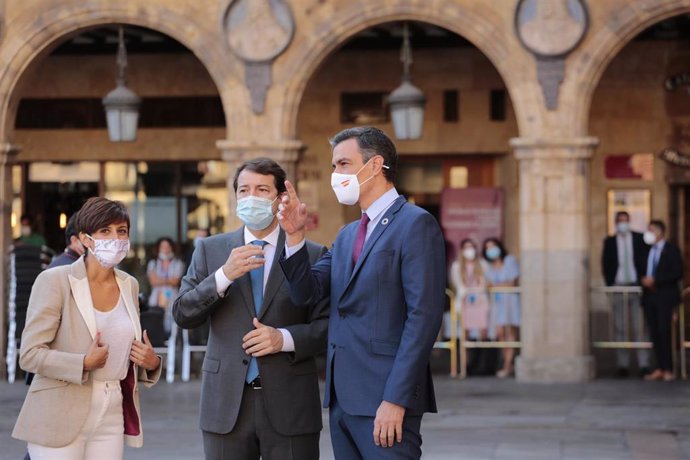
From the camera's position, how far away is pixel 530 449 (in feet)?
37.6

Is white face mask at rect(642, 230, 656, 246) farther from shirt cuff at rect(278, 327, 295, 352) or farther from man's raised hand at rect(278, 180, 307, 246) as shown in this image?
man's raised hand at rect(278, 180, 307, 246)

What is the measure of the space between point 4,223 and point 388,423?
1239 centimetres

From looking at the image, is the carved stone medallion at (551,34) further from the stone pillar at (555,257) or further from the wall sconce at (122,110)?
the wall sconce at (122,110)

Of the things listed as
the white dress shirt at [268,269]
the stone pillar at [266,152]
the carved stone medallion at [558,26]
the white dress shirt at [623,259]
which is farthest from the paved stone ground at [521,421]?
the white dress shirt at [268,269]

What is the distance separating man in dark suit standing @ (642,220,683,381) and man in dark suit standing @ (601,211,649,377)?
0.32 m

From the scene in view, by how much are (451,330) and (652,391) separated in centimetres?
277

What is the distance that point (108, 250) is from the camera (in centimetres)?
613

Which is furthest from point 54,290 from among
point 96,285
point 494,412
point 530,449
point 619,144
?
point 619,144

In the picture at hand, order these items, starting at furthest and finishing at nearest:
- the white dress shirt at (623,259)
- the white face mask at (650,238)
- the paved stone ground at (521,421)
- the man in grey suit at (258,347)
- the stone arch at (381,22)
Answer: the white dress shirt at (623,259) < the white face mask at (650,238) < the stone arch at (381,22) < the paved stone ground at (521,421) < the man in grey suit at (258,347)

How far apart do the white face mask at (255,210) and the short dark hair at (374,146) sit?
411 millimetres

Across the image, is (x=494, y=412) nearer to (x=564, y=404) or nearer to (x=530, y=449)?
(x=564, y=404)

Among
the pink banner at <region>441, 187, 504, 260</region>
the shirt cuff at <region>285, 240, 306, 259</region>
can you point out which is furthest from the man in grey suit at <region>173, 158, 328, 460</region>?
the pink banner at <region>441, 187, 504, 260</region>

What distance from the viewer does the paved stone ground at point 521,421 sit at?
37.2 feet

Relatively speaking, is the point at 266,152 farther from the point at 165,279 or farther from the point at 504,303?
the point at 504,303
